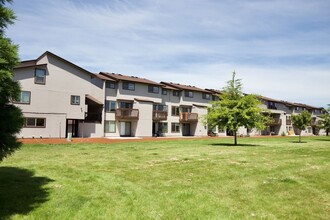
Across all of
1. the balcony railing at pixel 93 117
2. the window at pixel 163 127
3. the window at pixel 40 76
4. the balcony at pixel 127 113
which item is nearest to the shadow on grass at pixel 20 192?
the window at pixel 40 76

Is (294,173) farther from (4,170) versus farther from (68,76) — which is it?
(68,76)

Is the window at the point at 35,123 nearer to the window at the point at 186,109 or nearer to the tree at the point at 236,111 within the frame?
the tree at the point at 236,111

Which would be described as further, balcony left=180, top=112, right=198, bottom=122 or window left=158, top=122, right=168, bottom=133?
balcony left=180, top=112, right=198, bottom=122

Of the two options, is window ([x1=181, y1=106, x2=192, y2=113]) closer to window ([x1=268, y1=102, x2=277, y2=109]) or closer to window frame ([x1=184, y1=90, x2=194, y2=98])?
window frame ([x1=184, y1=90, x2=194, y2=98])

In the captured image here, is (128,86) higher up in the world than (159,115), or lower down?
higher up

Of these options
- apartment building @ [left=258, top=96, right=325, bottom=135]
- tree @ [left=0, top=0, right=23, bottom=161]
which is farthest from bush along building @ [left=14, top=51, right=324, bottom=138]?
apartment building @ [left=258, top=96, right=325, bottom=135]

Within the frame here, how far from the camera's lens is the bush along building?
41156 mm

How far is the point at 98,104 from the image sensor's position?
161ft

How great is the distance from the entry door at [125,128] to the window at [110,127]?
1748 millimetres

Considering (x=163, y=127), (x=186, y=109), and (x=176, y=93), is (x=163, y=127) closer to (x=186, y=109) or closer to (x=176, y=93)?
(x=186, y=109)

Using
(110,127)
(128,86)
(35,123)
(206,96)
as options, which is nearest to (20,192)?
(35,123)

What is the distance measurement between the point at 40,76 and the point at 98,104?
33.7ft

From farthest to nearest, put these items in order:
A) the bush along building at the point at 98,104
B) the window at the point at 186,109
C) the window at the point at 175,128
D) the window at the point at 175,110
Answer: the window at the point at 186,109 → the window at the point at 175,110 → the window at the point at 175,128 → the bush along building at the point at 98,104

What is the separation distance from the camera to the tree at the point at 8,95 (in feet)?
27.4
